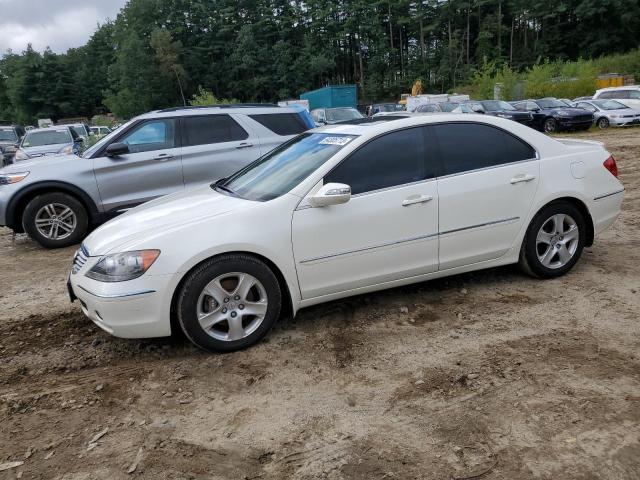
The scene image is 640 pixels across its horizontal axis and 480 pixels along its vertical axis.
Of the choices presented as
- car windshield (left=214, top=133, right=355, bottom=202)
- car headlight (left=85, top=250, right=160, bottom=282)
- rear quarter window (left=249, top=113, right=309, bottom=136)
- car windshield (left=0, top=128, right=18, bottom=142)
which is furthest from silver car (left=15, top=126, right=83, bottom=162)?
car headlight (left=85, top=250, right=160, bottom=282)

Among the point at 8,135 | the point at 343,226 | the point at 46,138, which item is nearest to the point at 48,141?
the point at 46,138

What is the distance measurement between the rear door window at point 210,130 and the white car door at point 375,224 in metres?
4.13

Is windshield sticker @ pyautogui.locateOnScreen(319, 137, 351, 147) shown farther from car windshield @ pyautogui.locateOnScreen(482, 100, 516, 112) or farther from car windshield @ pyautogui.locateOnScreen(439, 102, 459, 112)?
car windshield @ pyautogui.locateOnScreen(482, 100, 516, 112)

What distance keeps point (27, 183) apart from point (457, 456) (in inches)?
266

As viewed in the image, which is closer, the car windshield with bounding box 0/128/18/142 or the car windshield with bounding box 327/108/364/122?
the car windshield with bounding box 327/108/364/122

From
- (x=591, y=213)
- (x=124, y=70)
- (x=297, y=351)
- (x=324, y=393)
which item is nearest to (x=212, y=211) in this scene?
(x=297, y=351)

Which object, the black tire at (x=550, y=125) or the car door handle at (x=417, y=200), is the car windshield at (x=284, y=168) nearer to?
the car door handle at (x=417, y=200)

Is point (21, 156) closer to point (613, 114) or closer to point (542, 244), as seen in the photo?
point (542, 244)

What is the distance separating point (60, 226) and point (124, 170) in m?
1.20

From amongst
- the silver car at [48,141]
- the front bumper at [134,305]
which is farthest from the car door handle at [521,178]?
the silver car at [48,141]

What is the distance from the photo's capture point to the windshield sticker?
4151 millimetres

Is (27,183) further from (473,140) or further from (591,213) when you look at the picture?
(591,213)

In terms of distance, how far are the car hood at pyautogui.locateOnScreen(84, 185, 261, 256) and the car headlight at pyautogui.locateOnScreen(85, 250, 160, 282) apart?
6cm

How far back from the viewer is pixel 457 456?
8.37ft
